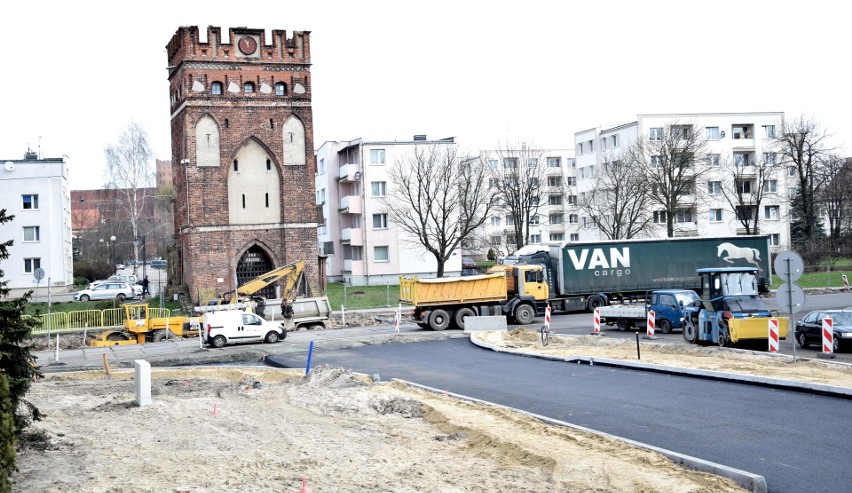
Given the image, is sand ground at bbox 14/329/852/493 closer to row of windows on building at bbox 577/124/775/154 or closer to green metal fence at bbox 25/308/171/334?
green metal fence at bbox 25/308/171/334

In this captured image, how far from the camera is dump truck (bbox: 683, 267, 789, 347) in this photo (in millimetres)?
26078

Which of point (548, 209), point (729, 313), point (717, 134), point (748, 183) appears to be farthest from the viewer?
point (548, 209)

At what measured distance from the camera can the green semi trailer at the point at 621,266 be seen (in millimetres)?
46406

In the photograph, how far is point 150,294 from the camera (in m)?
68.3

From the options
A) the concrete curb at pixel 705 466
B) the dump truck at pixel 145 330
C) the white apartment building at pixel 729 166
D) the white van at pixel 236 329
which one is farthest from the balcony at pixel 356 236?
the concrete curb at pixel 705 466

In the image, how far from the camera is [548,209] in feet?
327

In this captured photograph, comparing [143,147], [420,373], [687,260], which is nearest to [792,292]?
[420,373]

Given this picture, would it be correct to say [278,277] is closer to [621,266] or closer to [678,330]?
[621,266]

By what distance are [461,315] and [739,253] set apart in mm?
17240

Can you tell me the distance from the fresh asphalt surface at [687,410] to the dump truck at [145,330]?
18242mm

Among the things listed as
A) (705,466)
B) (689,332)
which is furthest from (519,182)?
(705,466)

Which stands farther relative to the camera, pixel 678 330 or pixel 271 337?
pixel 271 337

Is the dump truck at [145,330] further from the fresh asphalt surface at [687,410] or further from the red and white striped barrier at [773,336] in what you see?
the red and white striped barrier at [773,336]

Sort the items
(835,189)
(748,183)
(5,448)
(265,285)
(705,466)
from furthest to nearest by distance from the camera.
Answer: (748,183) → (835,189) → (265,285) → (705,466) → (5,448)
